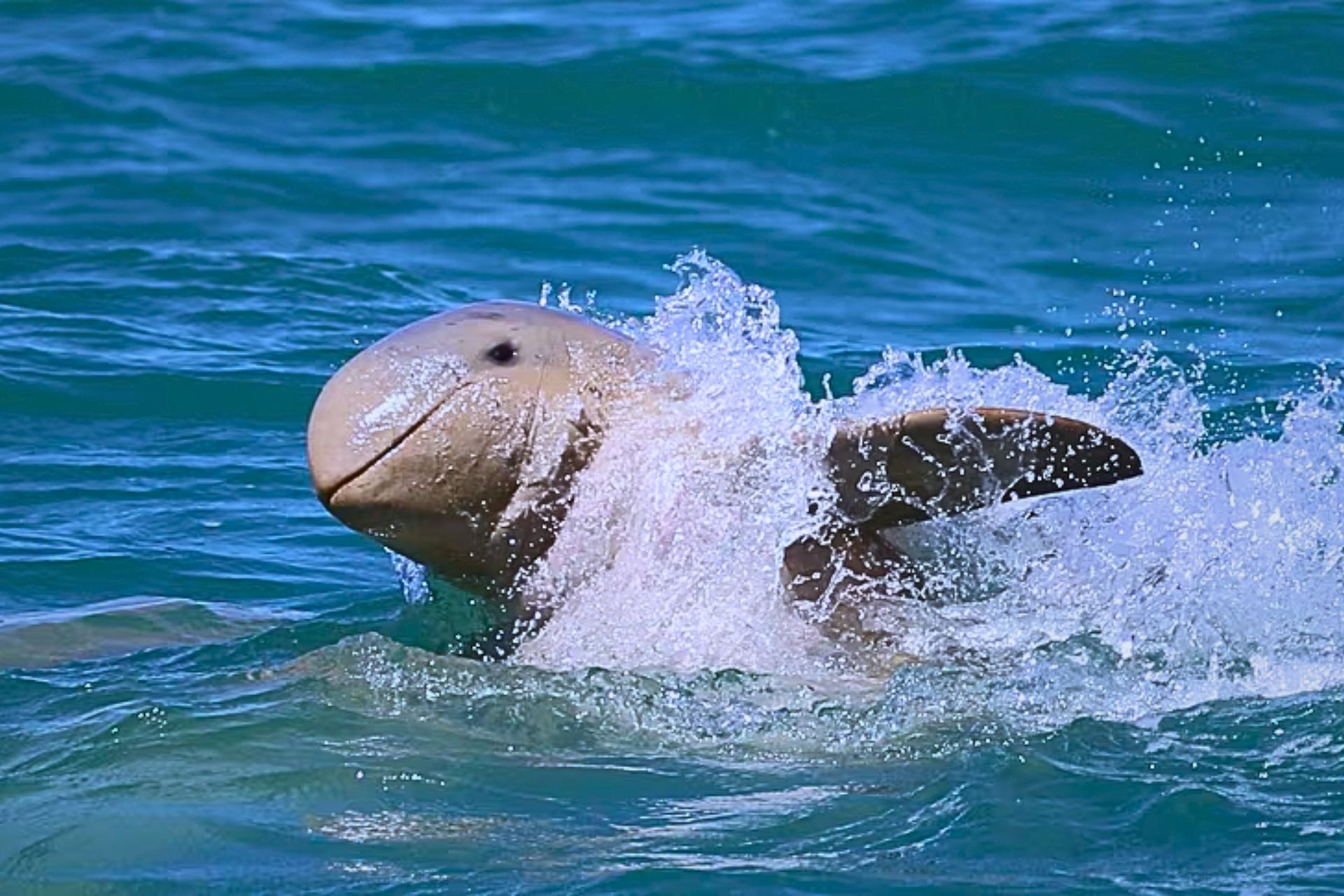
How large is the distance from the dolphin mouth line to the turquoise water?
411 millimetres

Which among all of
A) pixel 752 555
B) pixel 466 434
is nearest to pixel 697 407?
pixel 752 555

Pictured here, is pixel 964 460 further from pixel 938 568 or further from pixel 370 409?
pixel 370 409

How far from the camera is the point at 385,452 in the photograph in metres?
5.84

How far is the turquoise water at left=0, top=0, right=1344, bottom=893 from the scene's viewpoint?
16.8 feet

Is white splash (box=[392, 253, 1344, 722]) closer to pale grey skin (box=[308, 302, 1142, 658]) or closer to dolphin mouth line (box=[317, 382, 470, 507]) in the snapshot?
pale grey skin (box=[308, 302, 1142, 658])

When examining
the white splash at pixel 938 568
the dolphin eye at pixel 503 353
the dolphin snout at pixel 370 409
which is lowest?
the white splash at pixel 938 568

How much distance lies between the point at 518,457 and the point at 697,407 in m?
0.44

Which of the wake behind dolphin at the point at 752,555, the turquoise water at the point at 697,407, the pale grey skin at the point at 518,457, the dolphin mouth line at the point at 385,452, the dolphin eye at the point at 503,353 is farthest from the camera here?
the dolphin eye at the point at 503,353

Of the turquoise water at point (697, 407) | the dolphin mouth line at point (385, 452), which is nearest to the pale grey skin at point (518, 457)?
the dolphin mouth line at point (385, 452)

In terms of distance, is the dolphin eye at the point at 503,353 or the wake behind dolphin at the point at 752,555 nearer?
the wake behind dolphin at the point at 752,555

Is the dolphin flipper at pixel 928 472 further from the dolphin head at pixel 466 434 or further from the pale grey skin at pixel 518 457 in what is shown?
the dolphin head at pixel 466 434

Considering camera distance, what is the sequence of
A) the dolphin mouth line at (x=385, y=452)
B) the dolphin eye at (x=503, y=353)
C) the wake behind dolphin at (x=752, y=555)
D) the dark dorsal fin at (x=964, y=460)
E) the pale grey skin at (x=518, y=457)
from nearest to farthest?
the dark dorsal fin at (x=964, y=460) → the pale grey skin at (x=518, y=457) → the dolphin mouth line at (x=385, y=452) → the wake behind dolphin at (x=752, y=555) → the dolphin eye at (x=503, y=353)

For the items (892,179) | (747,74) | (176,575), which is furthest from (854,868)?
(747,74)

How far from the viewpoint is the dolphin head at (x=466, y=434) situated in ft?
19.2
